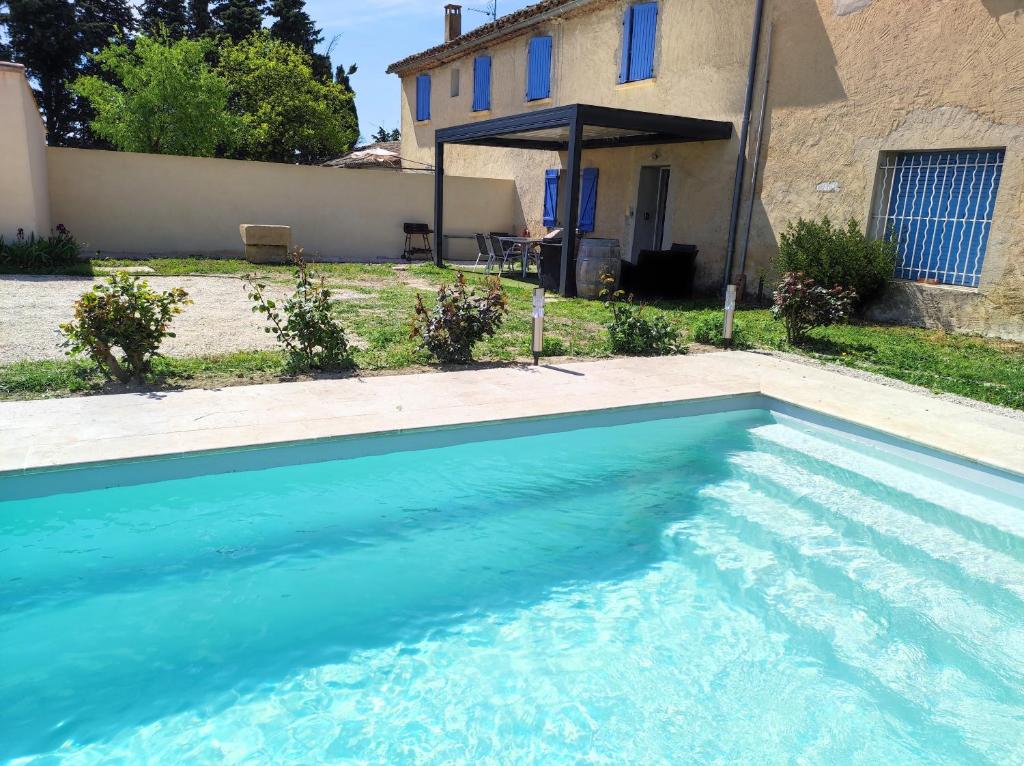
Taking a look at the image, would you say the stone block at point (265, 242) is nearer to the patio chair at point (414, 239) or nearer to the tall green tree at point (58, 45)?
the patio chair at point (414, 239)

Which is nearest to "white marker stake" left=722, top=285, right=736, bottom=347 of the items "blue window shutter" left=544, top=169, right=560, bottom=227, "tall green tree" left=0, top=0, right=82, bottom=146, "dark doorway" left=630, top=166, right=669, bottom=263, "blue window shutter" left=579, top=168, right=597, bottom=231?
"dark doorway" left=630, top=166, right=669, bottom=263

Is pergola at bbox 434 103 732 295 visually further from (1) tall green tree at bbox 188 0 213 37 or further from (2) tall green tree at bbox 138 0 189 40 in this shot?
(1) tall green tree at bbox 188 0 213 37

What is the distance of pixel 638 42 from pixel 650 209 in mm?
3061

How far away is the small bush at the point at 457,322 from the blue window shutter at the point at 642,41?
852 cm

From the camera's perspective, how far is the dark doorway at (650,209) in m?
14.2

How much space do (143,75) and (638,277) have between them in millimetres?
15253

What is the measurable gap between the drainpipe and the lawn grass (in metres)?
1.06

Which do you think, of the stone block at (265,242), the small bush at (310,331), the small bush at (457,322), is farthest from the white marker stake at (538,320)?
the stone block at (265,242)

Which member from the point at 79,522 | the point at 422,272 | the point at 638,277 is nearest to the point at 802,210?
the point at 638,277

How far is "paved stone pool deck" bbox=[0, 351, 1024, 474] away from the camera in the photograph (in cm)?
423

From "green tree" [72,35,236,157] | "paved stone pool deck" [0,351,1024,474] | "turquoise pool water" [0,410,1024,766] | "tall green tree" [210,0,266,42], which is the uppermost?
"tall green tree" [210,0,266,42]

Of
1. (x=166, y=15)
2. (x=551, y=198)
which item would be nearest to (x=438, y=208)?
(x=551, y=198)

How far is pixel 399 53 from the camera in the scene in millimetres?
22797

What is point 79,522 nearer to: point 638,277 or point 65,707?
point 65,707
